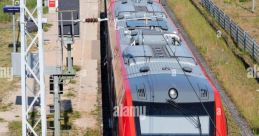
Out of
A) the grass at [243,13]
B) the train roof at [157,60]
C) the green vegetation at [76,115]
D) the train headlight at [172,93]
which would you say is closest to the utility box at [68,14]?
the train roof at [157,60]

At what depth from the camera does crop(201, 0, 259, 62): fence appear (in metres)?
30.6

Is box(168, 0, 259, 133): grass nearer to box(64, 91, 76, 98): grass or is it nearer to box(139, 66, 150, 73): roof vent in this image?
box(64, 91, 76, 98): grass

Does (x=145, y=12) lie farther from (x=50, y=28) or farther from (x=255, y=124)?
(x=50, y=28)

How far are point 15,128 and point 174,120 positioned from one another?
380 inches

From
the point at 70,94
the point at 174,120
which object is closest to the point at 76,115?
the point at 70,94

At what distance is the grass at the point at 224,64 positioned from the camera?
2348 cm

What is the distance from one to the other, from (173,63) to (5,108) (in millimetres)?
10802

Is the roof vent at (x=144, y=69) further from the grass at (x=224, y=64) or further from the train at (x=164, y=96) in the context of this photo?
the grass at (x=224, y=64)

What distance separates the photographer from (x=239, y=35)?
34.2m

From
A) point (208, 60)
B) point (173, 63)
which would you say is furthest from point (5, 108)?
point (208, 60)

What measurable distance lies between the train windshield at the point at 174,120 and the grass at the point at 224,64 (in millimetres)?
8797

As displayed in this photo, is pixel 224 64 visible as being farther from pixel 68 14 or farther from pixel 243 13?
pixel 243 13

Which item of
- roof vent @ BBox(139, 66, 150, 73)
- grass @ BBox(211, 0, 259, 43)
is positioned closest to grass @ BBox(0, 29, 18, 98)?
roof vent @ BBox(139, 66, 150, 73)

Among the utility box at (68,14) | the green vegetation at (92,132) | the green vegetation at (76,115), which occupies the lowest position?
the green vegetation at (92,132)
